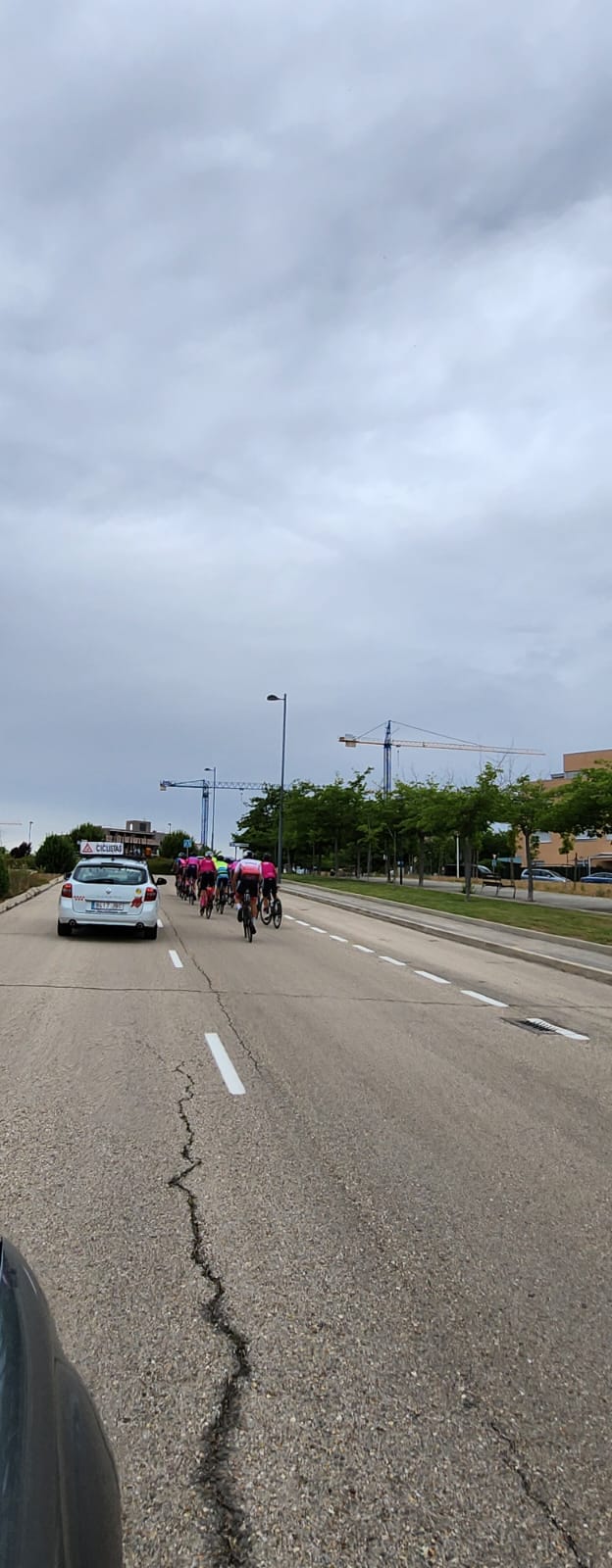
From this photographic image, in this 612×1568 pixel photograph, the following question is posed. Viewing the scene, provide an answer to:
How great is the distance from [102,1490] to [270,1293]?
6.93 ft

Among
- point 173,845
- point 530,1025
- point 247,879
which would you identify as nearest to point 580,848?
point 173,845

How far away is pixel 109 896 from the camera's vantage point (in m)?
18.0

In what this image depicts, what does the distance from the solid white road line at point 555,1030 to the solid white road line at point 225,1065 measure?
3299mm

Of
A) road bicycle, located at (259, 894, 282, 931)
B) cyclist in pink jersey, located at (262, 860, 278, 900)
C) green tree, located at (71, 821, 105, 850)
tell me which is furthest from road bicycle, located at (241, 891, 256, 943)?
green tree, located at (71, 821, 105, 850)

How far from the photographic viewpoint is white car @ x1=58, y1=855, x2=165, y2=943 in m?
17.9

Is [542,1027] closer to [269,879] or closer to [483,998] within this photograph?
[483,998]

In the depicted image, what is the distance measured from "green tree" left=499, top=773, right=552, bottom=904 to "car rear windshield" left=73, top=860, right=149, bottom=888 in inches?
968

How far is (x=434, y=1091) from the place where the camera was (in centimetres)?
699

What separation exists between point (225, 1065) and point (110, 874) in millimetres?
10666

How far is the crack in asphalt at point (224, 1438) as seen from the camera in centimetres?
242

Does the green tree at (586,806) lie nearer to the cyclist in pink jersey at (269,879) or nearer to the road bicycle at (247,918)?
the cyclist in pink jersey at (269,879)

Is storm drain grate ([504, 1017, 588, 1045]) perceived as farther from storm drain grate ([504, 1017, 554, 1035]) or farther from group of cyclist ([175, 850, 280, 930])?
group of cyclist ([175, 850, 280, 930])

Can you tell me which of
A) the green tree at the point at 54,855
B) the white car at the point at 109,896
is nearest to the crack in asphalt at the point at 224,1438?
the white car at the point at 109,896

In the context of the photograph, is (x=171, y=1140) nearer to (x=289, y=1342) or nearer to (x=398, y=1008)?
(x=289, y=1342)
